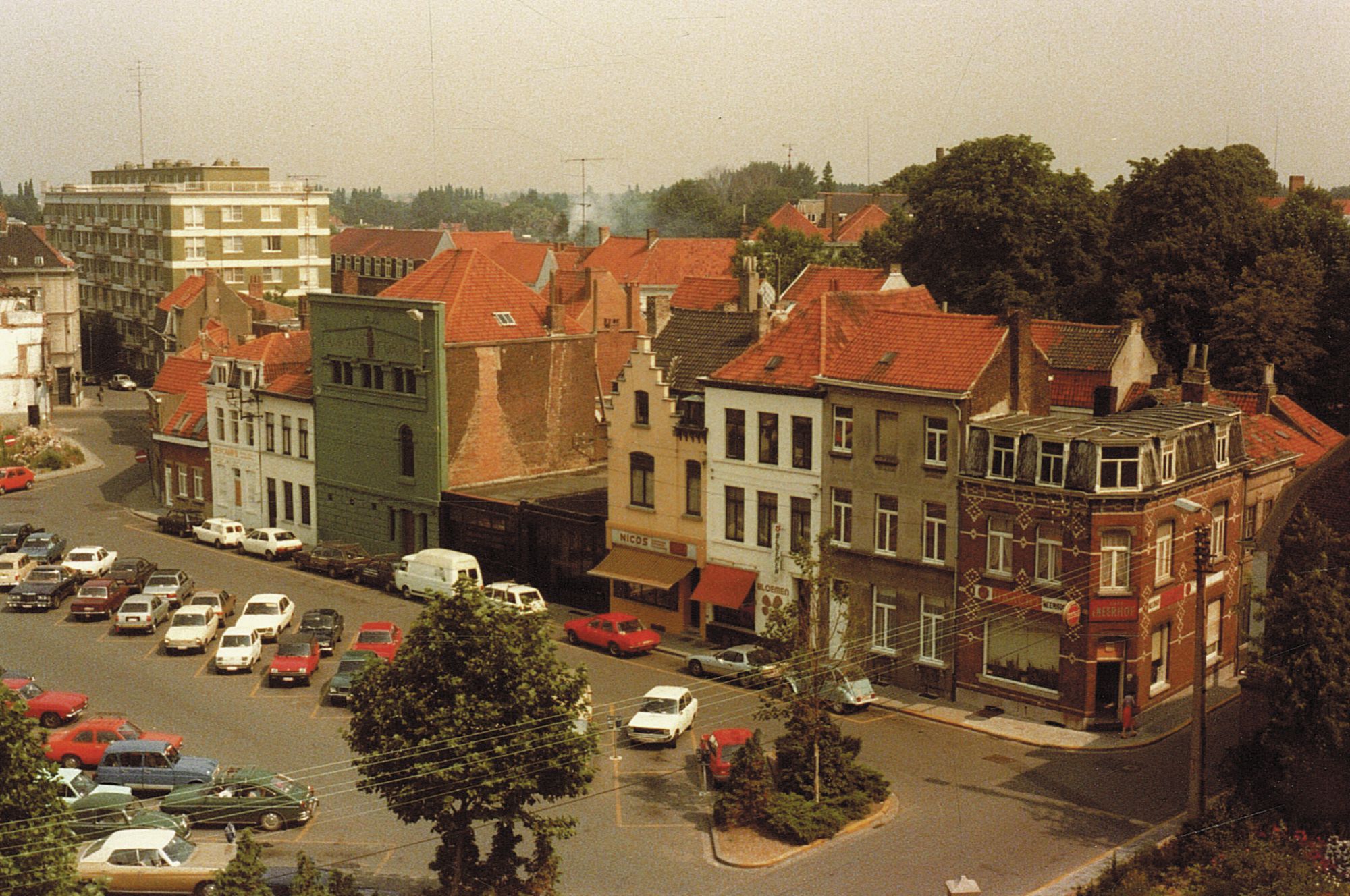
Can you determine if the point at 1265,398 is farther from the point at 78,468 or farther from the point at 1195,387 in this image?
the point at 78,468

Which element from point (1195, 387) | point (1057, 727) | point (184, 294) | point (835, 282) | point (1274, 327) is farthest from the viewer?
point (184, 294)

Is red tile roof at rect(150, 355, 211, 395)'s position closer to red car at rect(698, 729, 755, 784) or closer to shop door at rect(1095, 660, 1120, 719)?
red car at rect(698, 729, 755, 784)

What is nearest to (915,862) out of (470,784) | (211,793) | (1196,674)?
(1196,674)

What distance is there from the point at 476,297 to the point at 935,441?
26.8 metres

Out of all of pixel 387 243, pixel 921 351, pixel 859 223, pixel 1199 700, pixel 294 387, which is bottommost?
pixel 1199 700

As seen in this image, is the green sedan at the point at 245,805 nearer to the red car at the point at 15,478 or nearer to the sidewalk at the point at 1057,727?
the sidewalk at the point at 1057,727

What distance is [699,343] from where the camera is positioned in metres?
59.0

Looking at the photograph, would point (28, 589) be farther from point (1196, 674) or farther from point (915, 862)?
point (1196, 674)

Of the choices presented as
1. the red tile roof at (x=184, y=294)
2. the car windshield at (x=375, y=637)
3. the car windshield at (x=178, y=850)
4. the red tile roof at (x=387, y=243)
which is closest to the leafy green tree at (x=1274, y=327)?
the car windshield at (x=375, y=637)

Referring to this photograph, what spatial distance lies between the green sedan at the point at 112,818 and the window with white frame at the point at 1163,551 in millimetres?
29058

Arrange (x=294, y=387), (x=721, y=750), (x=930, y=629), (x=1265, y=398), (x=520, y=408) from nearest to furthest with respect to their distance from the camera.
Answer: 1. (x=721, y=750)
2. (x=930, y=629)
3. (x=1265, y=398)
4. (x=520, y=408)
5. (x=294, y=387)

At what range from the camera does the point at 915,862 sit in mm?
36500

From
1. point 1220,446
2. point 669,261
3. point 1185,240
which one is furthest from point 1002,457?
point 669,261

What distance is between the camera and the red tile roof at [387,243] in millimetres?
142250
